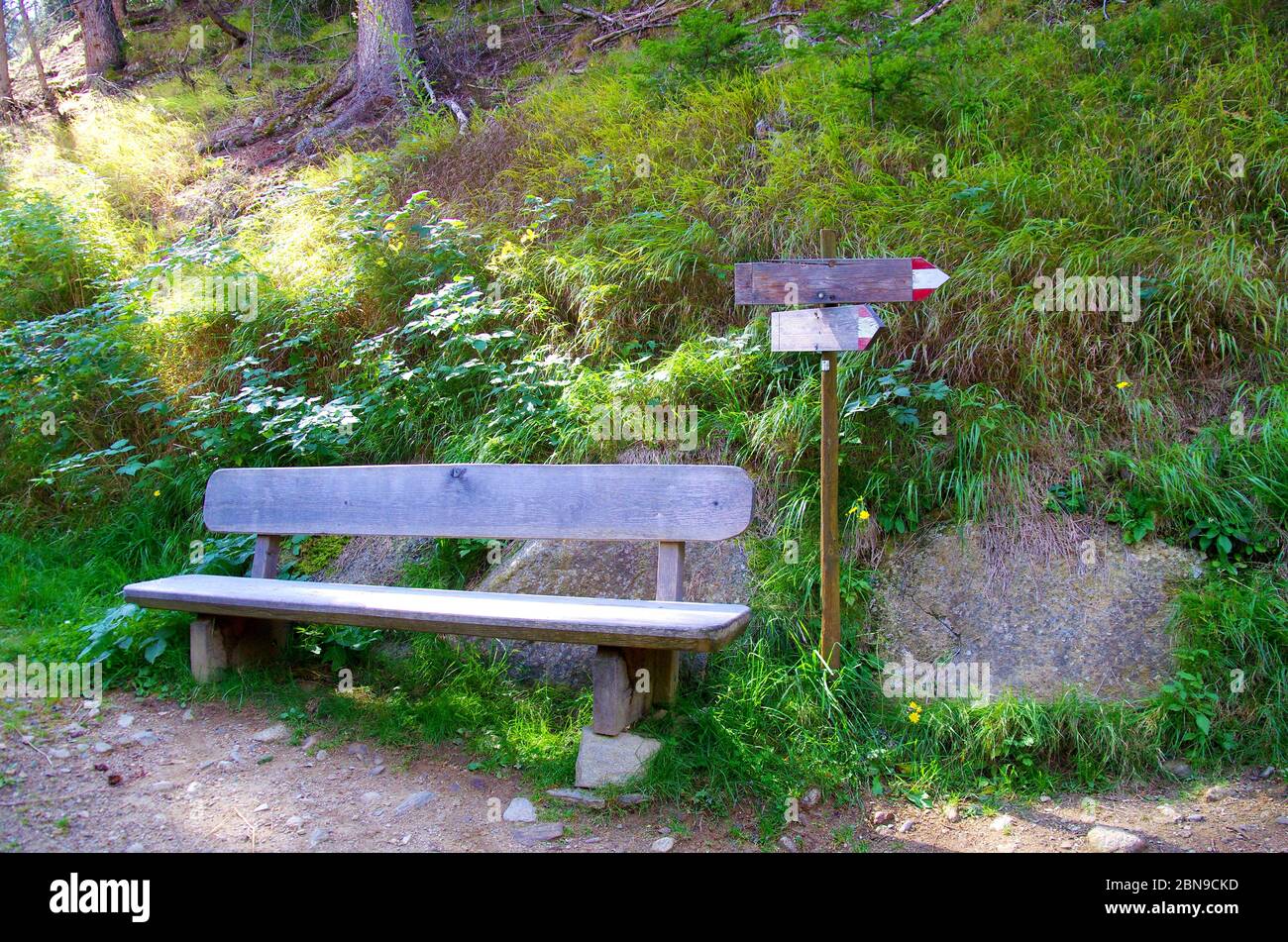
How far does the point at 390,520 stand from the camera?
4262 millimetres

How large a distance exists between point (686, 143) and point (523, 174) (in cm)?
135

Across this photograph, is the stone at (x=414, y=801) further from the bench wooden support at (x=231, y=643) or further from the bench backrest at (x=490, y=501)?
the bench wooden support at (x=231, y=643)

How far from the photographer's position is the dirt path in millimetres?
2959

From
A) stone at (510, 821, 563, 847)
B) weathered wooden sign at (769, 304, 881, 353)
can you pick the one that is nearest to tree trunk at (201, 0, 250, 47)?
weathered wooden sign at (769, 304, 881, 353)

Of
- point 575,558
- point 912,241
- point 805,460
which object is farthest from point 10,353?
point 912,241

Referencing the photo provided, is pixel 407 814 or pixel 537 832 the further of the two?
pixel 407 814

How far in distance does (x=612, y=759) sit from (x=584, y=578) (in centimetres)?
119

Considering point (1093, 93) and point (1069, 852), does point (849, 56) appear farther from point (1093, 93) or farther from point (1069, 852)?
point (1069, 852)

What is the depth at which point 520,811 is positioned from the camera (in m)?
3.14

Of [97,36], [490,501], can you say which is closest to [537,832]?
[490,501]

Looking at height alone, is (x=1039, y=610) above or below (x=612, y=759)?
above

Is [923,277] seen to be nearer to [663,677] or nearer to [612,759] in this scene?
[663,677]

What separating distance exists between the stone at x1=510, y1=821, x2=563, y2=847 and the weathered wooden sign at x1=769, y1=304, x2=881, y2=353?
1.95 metres

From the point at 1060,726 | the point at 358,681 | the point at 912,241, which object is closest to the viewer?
the point at 1060,726
